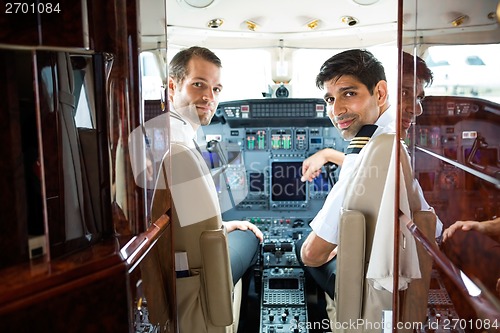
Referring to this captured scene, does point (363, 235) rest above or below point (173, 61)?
below

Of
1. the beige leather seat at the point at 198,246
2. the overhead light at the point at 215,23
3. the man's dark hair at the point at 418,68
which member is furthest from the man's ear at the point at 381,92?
the overhead light at the point at 215,23

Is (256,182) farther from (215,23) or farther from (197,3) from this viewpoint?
(197,3)

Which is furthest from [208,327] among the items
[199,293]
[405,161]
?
[405,161]

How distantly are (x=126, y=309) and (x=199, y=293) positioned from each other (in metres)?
1.07

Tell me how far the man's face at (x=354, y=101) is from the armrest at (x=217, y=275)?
0.98m

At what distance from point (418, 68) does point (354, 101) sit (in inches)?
41.0

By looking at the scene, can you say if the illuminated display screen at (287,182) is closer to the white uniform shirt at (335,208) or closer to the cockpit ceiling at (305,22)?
the cockpit ceiling at (305,22)

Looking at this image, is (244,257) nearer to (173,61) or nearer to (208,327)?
(208,327)

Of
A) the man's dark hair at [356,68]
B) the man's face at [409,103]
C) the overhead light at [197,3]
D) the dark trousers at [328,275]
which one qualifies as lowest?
the dark trousers at [328,275]

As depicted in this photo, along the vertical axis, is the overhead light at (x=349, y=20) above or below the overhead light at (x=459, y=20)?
above

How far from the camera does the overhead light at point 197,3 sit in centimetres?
229

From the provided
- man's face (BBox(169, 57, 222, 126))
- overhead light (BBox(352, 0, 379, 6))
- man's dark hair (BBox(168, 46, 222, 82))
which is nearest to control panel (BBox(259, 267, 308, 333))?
man's face (BBox(169, 57, 222, 126))

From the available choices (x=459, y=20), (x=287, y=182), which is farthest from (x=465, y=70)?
(x=287, y=182)

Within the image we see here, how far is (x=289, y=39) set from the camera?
339 cm
